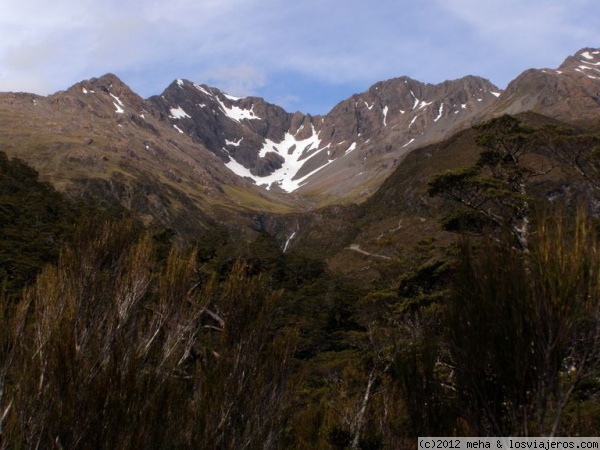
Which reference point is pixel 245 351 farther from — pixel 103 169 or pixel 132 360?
pixel 103 169

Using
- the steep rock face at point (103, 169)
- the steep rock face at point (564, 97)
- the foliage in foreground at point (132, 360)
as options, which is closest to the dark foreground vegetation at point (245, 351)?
the foliage in foreground at point (132, 360)

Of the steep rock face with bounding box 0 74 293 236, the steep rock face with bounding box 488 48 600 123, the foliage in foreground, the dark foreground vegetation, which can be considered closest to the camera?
the dark foreground vegetation

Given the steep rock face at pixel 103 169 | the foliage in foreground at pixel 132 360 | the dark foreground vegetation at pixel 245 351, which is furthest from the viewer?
the steep rock face at pixel 103 169

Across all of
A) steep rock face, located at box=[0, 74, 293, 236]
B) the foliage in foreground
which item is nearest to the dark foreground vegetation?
the foliage in foreground

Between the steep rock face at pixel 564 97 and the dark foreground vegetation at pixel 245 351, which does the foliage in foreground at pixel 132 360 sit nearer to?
the dark foreground vegetation at pixel 245 351

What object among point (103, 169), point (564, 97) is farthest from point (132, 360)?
point (564, 97)

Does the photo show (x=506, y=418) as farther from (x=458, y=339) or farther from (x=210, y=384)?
(x=210, y=384)

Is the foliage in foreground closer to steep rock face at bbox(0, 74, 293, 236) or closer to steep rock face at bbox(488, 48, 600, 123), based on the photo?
steep rock face at bbox(0, 74, 293, 236)

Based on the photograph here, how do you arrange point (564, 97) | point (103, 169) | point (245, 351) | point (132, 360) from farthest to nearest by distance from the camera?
point (564, 97) → point (103, 169) → point (245, 351) → point (132, 360)

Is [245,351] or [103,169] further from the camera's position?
[103,169]

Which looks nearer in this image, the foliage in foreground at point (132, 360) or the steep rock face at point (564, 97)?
the foliage in foreground at point (132, 360)

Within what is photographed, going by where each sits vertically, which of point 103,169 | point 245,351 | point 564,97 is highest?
point 564,97

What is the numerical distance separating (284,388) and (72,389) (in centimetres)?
351

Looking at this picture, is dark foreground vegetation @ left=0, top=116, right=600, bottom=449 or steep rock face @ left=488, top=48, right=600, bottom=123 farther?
steep rock face @ left=488, top=48, right=600, bottom=123
